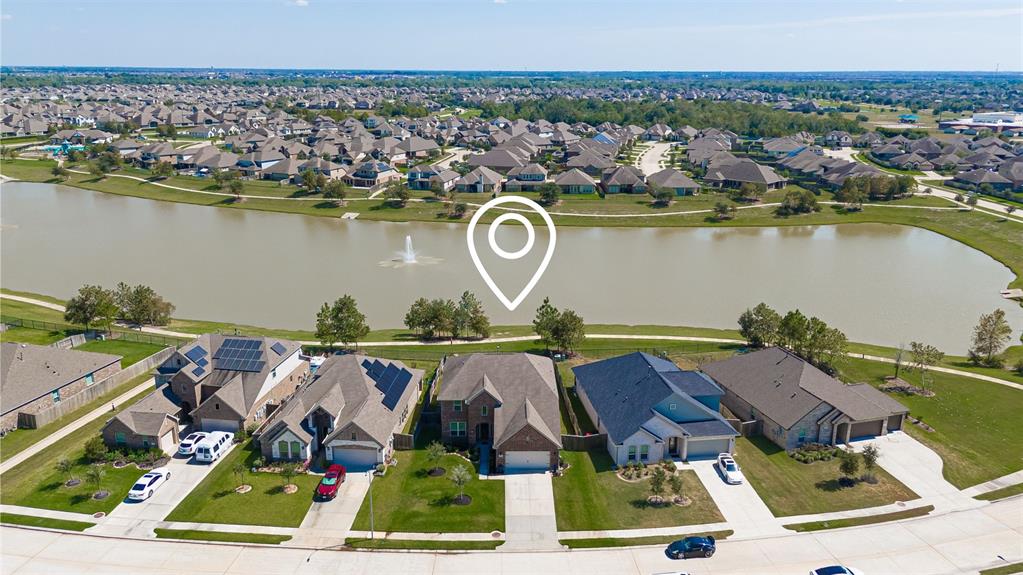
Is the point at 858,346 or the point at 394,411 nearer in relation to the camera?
the point at 394,411

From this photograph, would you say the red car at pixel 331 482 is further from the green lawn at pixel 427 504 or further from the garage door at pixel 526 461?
the garage door at pixel 526 461

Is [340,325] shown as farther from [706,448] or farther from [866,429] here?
[866,429]

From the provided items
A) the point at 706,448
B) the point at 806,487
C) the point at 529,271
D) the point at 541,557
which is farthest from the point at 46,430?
the point at 529,271

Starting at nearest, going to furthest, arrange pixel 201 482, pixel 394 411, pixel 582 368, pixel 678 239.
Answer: pixel 201 482
pixel 394 411
pixel 582 368
pixel 678 239

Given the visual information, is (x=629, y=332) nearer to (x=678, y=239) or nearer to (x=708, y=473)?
(x=708, y=473)

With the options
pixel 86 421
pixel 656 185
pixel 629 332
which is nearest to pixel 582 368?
pixel 629 332

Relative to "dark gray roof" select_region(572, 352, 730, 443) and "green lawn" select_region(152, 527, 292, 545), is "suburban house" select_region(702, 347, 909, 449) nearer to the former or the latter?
"dark gray roof" select_region(572, 352, 730, 443)
